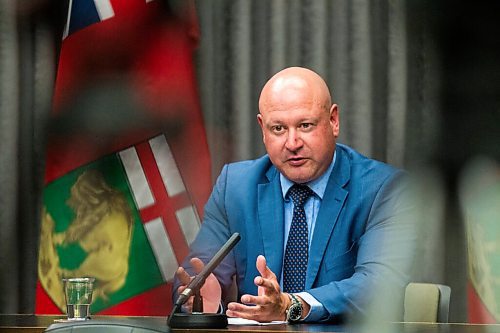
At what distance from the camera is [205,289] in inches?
73.7

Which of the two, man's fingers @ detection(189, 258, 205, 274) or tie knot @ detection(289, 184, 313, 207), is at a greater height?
tie knot @ detection(289, 184, 313, 207)

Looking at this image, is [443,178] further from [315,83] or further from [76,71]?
[76,71]

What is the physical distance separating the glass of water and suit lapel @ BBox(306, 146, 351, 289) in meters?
0.50

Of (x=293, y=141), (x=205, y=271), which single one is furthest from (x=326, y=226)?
(x=205, y=271)

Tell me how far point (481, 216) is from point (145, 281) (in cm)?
150

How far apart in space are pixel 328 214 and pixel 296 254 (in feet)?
0.35

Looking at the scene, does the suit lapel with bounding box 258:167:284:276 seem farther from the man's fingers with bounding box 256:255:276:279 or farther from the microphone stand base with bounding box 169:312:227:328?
the microphone stand base with bounding box 169:312:227:328

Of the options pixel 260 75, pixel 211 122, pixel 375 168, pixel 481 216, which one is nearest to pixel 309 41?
pixel 260 75

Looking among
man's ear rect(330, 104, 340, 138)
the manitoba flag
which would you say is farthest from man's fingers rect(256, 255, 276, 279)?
the manitoba flag

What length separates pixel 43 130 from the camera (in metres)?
2.52

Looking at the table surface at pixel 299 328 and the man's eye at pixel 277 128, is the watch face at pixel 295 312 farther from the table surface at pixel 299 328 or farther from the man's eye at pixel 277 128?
the man's eye at pixel 277 128

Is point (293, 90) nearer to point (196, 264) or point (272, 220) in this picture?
point (272, 220)

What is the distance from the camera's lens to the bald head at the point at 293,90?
6.86 ft

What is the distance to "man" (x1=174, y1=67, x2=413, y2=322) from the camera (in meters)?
2.04
